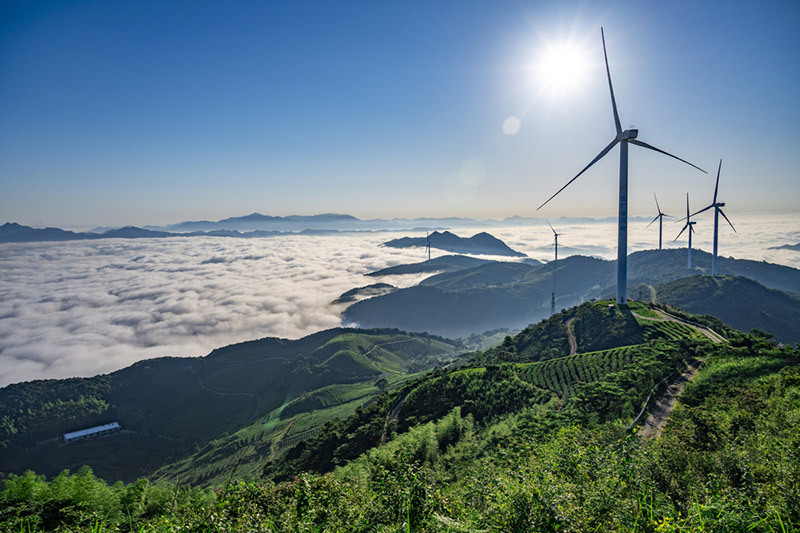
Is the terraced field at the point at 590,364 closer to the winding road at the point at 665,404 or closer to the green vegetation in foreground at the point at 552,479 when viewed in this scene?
the green vegetation in foreground at the point at 552,479

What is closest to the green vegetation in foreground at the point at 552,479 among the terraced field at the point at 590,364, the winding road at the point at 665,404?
the winding road at the point at 665,404

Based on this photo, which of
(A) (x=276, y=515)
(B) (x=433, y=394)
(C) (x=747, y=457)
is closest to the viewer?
(C) (x=747, y=457)

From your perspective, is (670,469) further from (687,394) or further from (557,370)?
(557,370)

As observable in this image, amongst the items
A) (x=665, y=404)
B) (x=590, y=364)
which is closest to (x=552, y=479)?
(x=665, y=404)

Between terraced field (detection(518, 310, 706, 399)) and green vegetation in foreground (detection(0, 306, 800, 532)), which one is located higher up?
green vegetation in foreground (detection(0, 306, 800, 532))

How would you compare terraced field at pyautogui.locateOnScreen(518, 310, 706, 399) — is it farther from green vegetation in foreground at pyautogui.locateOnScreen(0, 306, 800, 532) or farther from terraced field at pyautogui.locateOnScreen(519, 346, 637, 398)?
green vegetation in foreground at pyautogui.locateOnScreen(0, 306, 800, 532)

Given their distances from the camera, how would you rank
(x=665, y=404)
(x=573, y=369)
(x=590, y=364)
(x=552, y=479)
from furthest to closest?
(x=573, y=369) < (x=590, y=364) < (x=665, y=404) < (x=552, y=479)

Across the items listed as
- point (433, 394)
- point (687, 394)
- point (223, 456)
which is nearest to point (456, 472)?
point (687, 394)

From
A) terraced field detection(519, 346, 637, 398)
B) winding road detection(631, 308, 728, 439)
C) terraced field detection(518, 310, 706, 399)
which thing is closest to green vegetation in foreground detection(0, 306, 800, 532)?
winding road detection(631, 308, 728, 439)

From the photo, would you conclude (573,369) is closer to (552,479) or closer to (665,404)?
(665,404)
